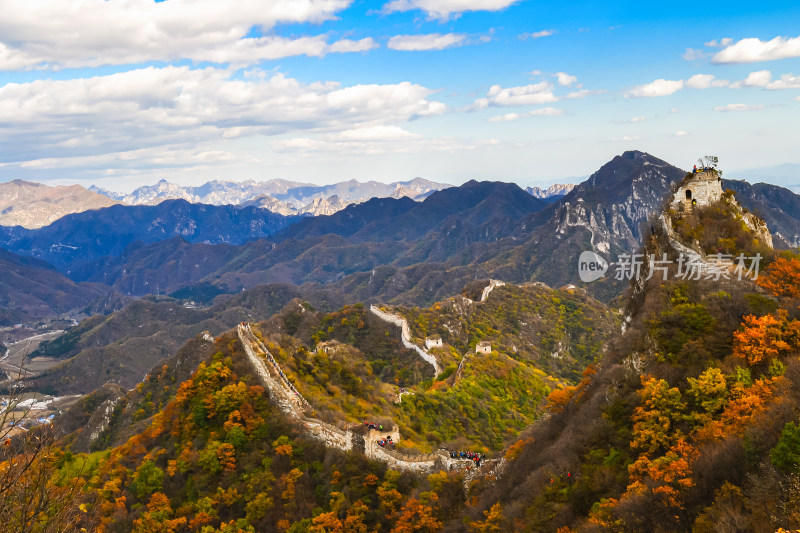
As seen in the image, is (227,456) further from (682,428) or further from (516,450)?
(682,428)

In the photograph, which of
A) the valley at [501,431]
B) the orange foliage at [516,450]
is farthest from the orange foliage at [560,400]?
the orange foliage at [516,450]

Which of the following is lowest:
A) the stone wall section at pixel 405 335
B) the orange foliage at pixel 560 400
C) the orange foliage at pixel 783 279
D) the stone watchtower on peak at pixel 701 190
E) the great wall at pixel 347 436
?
the stone wall section at pixel 405 335

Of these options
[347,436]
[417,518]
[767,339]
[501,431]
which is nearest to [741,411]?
[767,339]

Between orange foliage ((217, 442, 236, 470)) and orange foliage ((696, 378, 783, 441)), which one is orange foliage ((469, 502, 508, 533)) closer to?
orange foliage ((696, 378, 783, 441))

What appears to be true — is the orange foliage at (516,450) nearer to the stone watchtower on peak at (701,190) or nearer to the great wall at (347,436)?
the great wall at (347,436)

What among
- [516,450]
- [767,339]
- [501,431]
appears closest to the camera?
[767,339]

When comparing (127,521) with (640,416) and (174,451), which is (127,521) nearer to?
(174,451)

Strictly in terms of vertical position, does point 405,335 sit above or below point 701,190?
below

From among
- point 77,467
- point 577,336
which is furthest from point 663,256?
point 577,336
